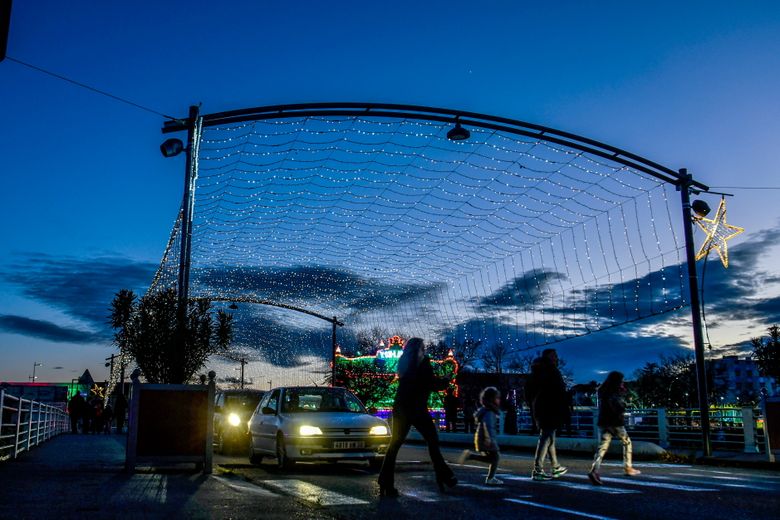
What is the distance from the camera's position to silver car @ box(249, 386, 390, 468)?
1295 cm

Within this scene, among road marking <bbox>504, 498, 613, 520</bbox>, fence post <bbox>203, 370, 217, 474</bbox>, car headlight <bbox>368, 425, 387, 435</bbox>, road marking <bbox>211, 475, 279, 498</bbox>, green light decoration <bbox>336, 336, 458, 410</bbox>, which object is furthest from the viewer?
green light decoration <bbox>336, 336, 458, 410</bbox>

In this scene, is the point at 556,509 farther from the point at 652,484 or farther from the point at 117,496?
the point at 117,496

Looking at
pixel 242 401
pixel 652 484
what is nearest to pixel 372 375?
pixel 242 401

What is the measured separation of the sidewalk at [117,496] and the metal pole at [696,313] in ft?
36.9

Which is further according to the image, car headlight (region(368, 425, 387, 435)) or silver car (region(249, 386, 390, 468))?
car headlight (region(368, 425, 387, 435))

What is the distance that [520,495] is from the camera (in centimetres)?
852

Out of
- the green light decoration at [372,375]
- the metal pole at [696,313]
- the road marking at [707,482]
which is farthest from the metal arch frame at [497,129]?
the green light decoration at [372,375]

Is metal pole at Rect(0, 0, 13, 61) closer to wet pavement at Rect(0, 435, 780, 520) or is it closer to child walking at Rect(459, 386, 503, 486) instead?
wet pavement at Rect(0, 435, 780, 520)

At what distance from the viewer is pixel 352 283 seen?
→ 36.7 meters

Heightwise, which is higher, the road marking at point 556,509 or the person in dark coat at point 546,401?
the person in dark coat at point 546,401

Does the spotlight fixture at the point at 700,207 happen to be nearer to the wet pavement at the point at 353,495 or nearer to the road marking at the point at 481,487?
the wet pavement at the point at 353,495

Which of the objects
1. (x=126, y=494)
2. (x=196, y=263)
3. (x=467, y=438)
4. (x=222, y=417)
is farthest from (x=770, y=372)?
(x=126, y=494)

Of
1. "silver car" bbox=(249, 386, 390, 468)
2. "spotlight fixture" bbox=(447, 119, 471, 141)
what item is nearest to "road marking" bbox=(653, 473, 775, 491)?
"silver car" bbox=(249, 386, 390, 468)

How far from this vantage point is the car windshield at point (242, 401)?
19750 mm
